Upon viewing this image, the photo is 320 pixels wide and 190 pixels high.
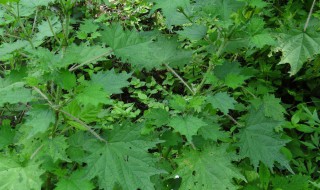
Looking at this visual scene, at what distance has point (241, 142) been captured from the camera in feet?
6.24

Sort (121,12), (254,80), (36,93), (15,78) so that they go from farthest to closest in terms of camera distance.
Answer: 1. (121,12)
2. (254,80)
3. (15,78)
4. (36,93)

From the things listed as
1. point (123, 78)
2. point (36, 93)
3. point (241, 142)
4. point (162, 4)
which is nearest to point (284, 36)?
point (241, 142)

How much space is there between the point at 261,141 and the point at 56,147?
94cm

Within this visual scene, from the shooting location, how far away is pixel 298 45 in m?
2.24

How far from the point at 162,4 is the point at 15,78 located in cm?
74

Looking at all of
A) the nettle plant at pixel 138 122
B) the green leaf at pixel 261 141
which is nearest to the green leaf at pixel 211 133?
the nettle plant at pixel 138 122

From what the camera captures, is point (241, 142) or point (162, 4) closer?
point (162, 4)

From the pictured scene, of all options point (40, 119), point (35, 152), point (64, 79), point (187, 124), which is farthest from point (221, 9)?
point (35, 152)

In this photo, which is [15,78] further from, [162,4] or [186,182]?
[186,182]

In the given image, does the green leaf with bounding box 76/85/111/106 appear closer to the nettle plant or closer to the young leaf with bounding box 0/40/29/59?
the nettle plant

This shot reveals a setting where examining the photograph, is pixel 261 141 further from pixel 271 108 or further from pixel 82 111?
pixel 82 111

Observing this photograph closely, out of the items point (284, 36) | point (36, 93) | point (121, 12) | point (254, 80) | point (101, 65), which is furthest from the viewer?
point (121, 12)

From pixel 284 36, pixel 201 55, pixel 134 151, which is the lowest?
pixel 201 55

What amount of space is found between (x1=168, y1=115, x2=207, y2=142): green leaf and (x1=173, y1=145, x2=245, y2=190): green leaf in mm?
203
